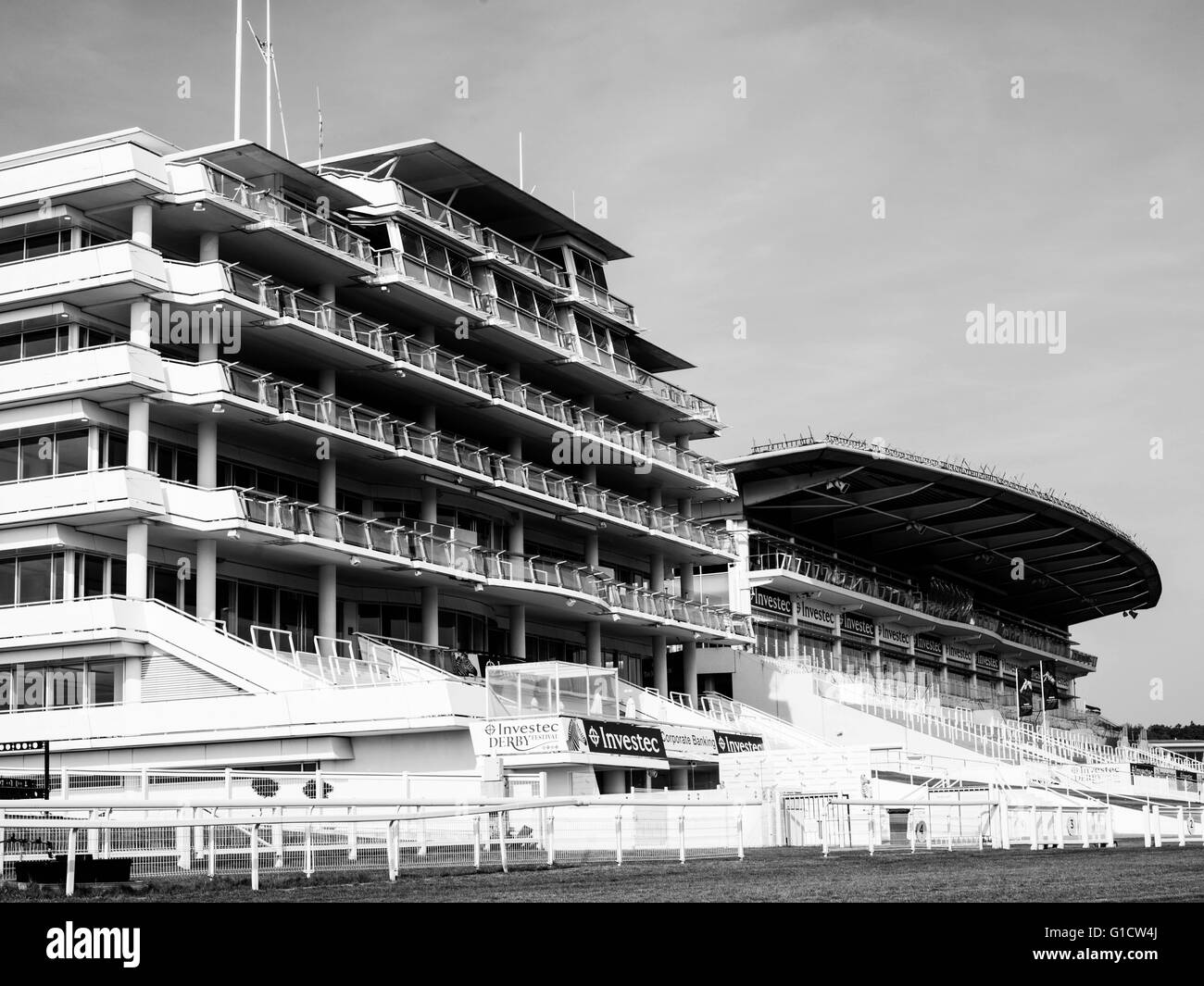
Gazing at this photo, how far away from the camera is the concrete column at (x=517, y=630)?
58.5 m

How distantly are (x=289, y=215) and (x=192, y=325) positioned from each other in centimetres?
437

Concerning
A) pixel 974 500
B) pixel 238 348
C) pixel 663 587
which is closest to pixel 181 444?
pixel 238 348

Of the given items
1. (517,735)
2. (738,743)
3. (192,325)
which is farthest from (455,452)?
(517,735)

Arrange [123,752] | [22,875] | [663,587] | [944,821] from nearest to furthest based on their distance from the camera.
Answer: [22,875] < [944,821] < [123,752] < [663,587]

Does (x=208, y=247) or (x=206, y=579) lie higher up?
(x=208, y=247)

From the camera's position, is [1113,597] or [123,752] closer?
[123,752]

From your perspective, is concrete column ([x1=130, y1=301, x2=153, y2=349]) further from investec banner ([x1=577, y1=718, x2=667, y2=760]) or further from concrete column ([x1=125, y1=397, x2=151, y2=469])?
investec banner ([x1=577, y1=718, x2=667, y2=760])

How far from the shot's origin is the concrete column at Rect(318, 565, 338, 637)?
48125 mm

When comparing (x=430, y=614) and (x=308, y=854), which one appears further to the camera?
(x=430, y=614)

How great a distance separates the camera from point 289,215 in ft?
153

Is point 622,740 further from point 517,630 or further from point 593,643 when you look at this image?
point 593,643
